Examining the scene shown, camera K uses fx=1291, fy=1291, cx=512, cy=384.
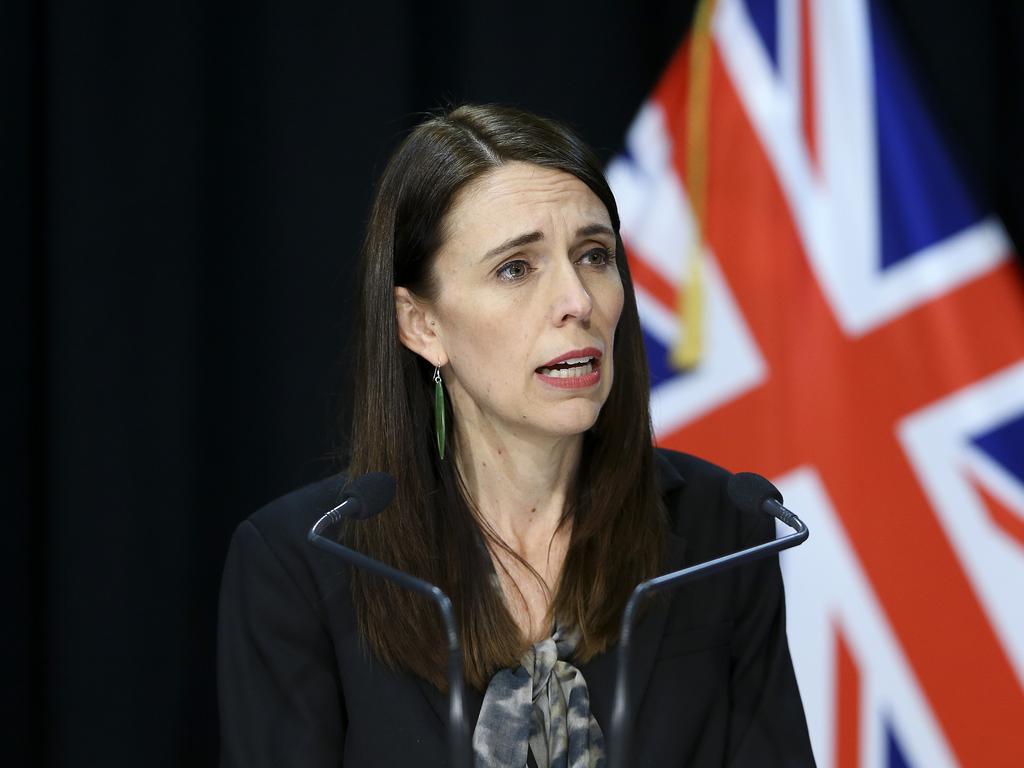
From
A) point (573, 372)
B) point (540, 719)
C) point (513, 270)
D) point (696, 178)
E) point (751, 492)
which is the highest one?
point (696, 178)

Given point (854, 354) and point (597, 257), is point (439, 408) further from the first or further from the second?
point (854, 354)

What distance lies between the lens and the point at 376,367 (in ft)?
5.15

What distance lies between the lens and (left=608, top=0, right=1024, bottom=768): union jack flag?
2182 mm

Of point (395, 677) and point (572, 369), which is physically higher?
point (572, 369)

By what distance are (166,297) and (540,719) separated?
1053 mm

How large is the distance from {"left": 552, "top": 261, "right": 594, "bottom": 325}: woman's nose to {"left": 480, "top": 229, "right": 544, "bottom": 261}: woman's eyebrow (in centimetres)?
5

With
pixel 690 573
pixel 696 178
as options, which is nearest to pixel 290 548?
pixel 690 573

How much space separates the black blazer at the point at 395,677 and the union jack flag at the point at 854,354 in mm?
697

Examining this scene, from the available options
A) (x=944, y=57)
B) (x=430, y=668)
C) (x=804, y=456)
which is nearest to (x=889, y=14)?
(x=944, y=57)

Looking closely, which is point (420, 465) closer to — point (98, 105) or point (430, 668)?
point (430, 668)

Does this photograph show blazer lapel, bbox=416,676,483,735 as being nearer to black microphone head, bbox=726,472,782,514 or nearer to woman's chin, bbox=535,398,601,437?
woman's chin, bbox=535,398,601,437

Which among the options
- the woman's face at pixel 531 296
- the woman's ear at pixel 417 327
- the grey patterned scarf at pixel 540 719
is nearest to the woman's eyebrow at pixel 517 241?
the woman's face at pixel 531 296

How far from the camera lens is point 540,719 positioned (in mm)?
1419

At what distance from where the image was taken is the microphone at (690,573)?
3.28ft
